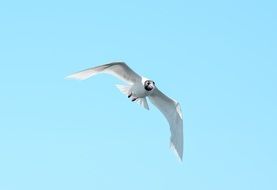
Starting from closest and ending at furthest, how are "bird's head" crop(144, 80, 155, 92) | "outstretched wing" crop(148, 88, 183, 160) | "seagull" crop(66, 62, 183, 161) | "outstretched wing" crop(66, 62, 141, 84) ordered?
"outstretched wing" crop(66, 62, 141, 84), "seagull" crop(66, 62, 183, 161), "bird's head" crop(144, 80, 155, 92), "outstretched wing" crop(148, 88, 183, 160)

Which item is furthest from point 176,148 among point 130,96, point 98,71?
point 98,71

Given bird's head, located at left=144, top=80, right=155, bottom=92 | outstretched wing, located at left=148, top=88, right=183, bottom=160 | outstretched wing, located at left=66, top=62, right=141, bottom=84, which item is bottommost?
outstretched wing, located at left=148, top=88, right=183, bottom=160

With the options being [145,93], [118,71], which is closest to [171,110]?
[145,93]

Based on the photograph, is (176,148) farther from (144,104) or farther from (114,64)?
(114,64)

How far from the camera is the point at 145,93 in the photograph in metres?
39.7

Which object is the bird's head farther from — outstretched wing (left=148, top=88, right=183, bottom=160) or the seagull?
outstretched wing (left=148, top=88, right=183, bottom=160)

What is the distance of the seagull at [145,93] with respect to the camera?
3844cm

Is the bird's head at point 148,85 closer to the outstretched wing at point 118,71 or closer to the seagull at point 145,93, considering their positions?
the seagull at point 145,93

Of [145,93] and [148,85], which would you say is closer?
[148,85]

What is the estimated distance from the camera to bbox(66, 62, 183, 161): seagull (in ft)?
126

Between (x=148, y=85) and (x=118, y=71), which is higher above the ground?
(x=118, y=71)

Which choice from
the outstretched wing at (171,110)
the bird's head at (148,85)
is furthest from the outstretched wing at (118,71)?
the outstretched wing at (171,110)

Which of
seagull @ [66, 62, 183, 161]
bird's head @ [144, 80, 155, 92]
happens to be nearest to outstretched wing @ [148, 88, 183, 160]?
seagull @ [66, 62, 183, 161]

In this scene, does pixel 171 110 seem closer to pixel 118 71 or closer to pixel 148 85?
pixel 148 85
